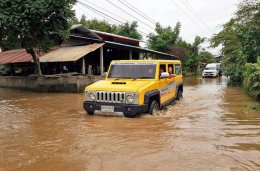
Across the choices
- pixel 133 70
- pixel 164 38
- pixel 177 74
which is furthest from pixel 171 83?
pixel 164 38

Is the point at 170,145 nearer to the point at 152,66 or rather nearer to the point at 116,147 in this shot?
the point at 116,147

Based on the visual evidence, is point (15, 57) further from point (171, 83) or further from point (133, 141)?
point (133, 141)

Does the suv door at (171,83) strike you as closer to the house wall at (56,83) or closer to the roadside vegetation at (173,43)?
the house wall at (56,83)

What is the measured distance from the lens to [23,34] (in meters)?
19.1

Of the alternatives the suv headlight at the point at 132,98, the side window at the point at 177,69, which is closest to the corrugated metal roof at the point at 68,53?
the side window at the point at 177,69

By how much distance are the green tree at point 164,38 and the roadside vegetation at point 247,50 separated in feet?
35.5

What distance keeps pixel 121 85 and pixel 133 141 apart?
2.77 meters

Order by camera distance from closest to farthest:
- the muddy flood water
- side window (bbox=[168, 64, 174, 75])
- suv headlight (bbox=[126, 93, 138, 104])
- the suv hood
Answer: the muddy flood water < suv headlight (bbox=[126, 93, 138, 104]) < the suv hood < side window (bbox=[168, 64, 174, 75])

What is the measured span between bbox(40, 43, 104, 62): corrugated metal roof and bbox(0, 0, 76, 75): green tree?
4.23 ft

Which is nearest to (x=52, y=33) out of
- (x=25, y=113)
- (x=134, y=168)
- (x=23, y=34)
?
(x=23, y=34)

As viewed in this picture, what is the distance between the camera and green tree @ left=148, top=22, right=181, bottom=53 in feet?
132

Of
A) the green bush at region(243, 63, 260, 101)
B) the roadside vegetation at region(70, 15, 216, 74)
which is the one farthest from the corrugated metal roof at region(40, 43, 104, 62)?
the roadside vegetation at region(70, 15, 216, 74)

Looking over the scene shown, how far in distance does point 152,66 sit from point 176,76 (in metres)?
2.64

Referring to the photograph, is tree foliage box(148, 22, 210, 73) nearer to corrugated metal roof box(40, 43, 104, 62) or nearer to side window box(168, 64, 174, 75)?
corrugated metal roof box(40, 43, 104, 62)
